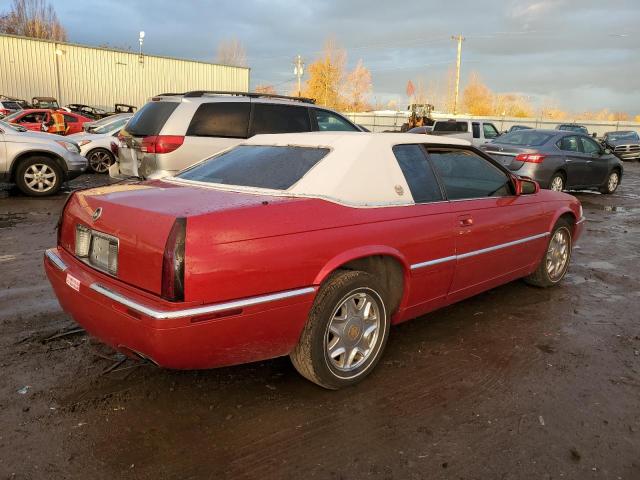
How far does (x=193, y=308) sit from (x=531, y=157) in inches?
396

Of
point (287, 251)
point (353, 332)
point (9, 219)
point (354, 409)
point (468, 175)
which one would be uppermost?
point (468, 175)

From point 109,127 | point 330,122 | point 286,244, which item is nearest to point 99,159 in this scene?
point 109,127

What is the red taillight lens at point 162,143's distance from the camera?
7184 millimetres

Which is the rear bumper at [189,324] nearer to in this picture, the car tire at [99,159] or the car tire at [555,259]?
the car tire at [555,259]

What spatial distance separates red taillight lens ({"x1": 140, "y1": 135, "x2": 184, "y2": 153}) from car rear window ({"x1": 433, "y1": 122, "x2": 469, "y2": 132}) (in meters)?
13.3

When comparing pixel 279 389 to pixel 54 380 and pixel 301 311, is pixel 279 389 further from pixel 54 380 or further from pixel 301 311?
pixel 54 380

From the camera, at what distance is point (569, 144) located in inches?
466

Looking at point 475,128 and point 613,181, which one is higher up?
point 475,128

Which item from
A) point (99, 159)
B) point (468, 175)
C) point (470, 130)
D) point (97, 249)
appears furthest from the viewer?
point (470, 130)

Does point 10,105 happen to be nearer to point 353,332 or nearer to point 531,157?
point 531,157

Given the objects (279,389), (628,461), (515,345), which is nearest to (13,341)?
(279,389)

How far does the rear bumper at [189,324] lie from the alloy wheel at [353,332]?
0.30 m

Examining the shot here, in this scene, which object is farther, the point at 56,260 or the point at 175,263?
the point at 56,260

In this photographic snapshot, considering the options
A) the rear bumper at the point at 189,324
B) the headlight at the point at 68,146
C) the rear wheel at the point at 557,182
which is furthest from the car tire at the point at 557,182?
the rear bumper at the point at 189,324
